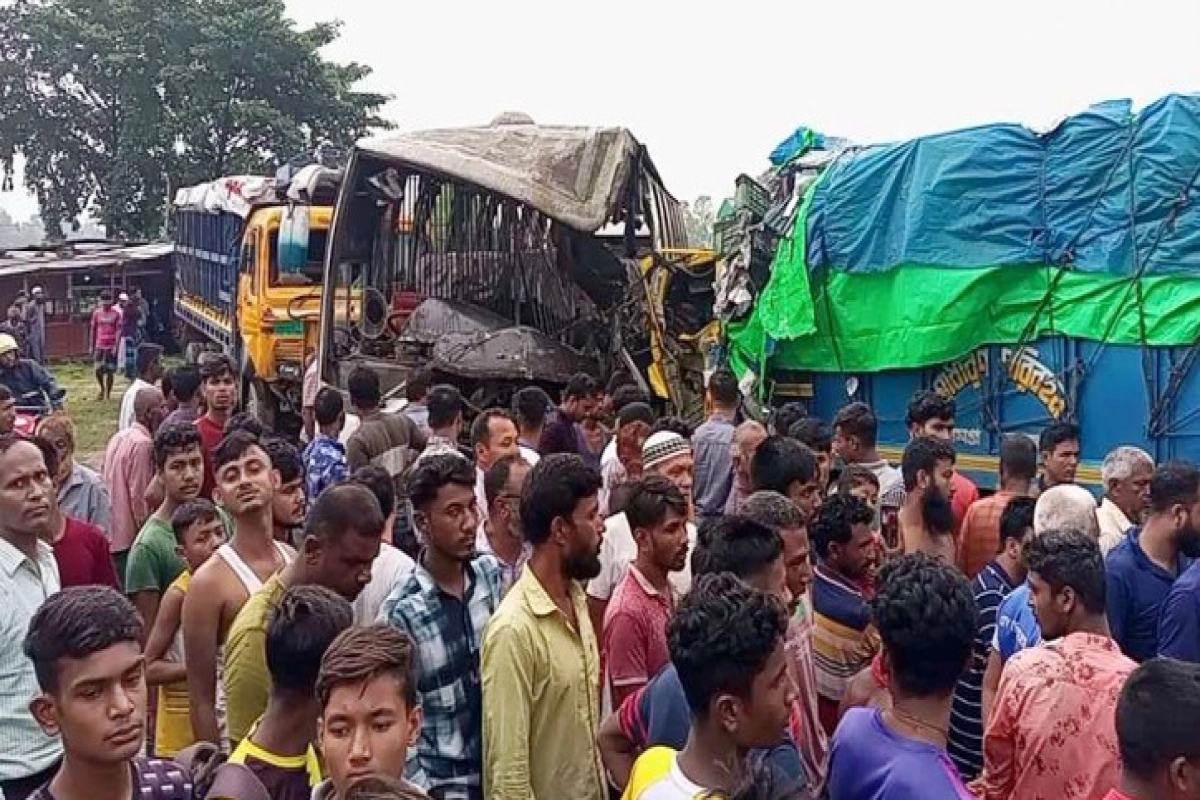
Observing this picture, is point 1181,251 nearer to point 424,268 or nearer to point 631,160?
point 631,160

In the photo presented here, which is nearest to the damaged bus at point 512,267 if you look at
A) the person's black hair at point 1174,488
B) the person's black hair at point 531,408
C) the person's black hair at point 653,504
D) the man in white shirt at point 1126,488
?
the person's black hair at point 531,408

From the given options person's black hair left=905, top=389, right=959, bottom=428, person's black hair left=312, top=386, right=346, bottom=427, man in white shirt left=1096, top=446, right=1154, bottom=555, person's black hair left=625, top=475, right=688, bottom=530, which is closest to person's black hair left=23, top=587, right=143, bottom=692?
person's black hair left=625, top=475, right=688, bottom=530

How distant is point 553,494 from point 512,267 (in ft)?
29.1

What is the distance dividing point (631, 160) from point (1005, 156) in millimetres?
3245

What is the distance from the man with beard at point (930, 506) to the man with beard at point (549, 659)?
195 centimetres

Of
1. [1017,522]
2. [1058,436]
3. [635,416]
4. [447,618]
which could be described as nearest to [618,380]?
[635,416]

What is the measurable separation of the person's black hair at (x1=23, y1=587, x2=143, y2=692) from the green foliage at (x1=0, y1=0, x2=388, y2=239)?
28870mm

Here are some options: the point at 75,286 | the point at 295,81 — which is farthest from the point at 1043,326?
the point at 295,81

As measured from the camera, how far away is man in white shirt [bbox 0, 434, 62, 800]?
3.39 m

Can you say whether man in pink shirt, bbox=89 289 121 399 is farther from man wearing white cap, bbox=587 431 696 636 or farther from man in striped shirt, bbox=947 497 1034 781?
man in striped shirt, bbox=947 497 1034 781

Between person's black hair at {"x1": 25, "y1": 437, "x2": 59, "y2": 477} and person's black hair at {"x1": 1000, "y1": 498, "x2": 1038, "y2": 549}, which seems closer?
person's black hair at {"x1": 1000, "y1": 498, "x2": 1038, "y2": 549}

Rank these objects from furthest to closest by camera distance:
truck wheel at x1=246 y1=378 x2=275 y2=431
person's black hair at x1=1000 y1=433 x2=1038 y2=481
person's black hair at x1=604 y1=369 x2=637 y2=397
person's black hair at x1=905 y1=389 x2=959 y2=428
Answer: truck wheel at x1=246 y1=378 x2=275 y2=431
person's black hair at x1=604 y1=369 x2=637 y2=397
person's black hair at x1=905 y1=389 x2=959 y2=428
person's black hair at x1=1000 y1=433 x2=1038 y2=481

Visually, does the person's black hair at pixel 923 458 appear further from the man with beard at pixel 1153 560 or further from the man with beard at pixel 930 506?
the man with beard at pixel 1153 560

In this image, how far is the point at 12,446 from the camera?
157 inches
